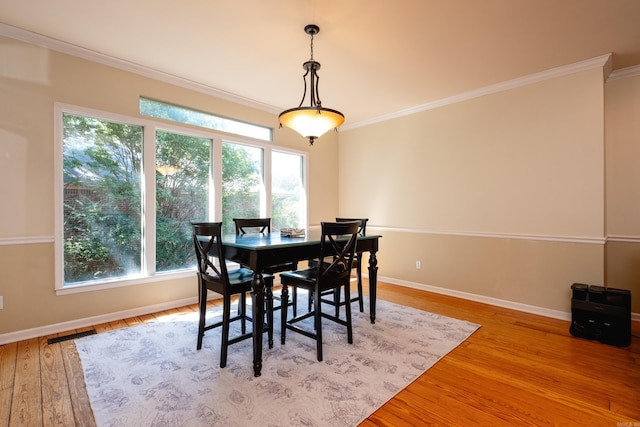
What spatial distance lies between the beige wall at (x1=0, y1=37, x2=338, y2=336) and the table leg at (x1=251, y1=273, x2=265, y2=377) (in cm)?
192

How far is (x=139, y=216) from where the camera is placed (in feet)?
10.7

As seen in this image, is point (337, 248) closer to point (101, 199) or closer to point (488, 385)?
point (488, 385)

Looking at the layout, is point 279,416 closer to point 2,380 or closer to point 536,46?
point 2,380

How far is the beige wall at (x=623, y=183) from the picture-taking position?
304 cm

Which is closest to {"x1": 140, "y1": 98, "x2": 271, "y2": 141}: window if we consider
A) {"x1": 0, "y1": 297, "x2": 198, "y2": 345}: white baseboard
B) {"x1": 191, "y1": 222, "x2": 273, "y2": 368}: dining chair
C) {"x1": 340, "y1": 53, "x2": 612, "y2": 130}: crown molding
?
{"x1": 191, "y1": 222, "x2": 273, "y2": 368}: dining chair

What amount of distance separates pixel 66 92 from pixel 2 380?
7.87 feet

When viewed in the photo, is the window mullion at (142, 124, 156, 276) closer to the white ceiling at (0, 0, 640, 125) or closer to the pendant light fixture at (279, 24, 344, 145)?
the white ceiling at (0, 0, 640, 125)

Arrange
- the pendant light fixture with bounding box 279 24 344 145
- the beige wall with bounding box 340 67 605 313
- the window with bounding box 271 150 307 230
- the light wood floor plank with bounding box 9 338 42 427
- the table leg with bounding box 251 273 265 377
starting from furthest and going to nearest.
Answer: the window with bounding box 271 150 307 230 → the beige wall with bounding box 340 67 605 313 → the pendant light fixture with bounding box 279 24 344 145 → the table leg with bounding box 251 273 265 377 → the light wood floor plank with bounding box 9 338 42 427

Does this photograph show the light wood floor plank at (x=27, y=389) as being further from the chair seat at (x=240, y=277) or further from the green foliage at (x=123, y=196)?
the chair seat at (x=240, y=277)

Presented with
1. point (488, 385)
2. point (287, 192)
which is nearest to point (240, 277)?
point (488, 385)

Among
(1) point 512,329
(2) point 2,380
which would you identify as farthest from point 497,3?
(2) point 2,380

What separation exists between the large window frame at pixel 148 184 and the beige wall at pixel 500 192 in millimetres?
1907

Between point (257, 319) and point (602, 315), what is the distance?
9.64ft

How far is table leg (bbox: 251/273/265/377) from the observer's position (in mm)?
2021
